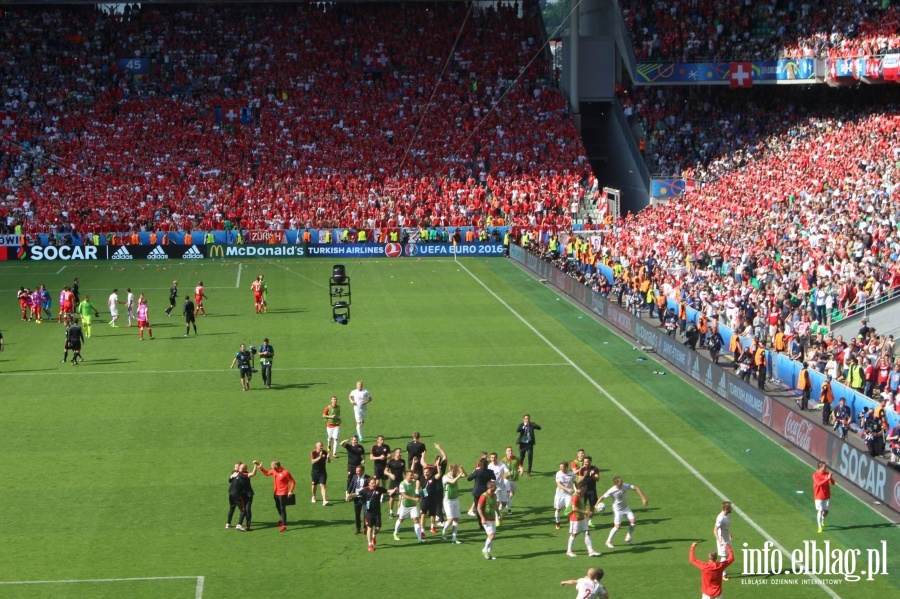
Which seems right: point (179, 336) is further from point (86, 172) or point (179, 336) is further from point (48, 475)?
point (86, 172)

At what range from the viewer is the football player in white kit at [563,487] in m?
21.9

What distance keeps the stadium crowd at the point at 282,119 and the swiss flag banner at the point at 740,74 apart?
9170 millimetres

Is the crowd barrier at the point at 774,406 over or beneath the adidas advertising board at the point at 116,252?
beneath

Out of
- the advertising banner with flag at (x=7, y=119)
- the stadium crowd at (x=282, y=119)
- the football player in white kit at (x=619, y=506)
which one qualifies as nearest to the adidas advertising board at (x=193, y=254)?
the stadium crowd at (x=282, y=119)

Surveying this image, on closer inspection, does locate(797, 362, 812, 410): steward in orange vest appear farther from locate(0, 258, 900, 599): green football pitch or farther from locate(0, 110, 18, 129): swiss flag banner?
locate(0, 110, 18, 129): swiss flag banner

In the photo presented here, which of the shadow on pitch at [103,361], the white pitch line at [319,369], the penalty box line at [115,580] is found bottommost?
the penalty box line at [115,580]

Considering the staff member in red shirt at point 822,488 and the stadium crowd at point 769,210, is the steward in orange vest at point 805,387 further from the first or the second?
the staff member in red shirt at point 822,488

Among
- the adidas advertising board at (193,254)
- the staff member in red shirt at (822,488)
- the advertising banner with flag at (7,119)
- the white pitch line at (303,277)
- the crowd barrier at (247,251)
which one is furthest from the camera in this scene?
the advertising banner with flag at (7,119)

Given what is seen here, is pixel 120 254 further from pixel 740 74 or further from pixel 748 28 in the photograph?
pixel 748 28

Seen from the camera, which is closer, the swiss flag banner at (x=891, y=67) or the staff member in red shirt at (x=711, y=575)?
the staff member in red shirt at (x=711, y=575)

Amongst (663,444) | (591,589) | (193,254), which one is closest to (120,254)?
(193,254)

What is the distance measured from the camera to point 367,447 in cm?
2747

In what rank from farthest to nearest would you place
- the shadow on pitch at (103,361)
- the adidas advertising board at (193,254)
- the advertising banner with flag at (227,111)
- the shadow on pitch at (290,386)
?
the advertising banner with flag at (227,111) → the adidas advertising board at (193,254) → the shadow on pitch at (103,361) → the shadow on pitch at (290,386)

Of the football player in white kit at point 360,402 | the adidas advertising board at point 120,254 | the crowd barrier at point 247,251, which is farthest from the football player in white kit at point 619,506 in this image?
the adidas advertising board at point 120,254
